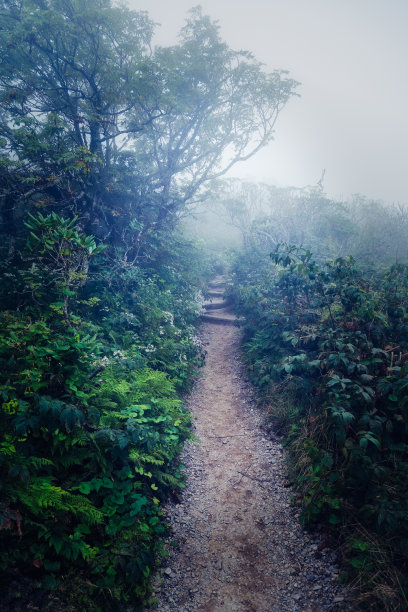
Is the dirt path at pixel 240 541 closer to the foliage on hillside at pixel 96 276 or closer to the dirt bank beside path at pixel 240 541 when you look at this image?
the dirt bank beside path at pixel 240 541

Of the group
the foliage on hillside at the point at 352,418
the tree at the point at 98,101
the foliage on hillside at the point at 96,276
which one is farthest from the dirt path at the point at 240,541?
the tree at the point at 98,101

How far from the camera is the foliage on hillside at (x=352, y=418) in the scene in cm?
304

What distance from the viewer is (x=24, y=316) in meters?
4.70

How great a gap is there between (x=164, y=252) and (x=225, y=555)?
10.7 meters

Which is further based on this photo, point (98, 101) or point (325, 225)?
point (325, 225)

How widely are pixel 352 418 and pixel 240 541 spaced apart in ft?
Result: 7.67

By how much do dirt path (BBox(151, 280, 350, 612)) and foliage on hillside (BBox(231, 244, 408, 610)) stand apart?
366 mm

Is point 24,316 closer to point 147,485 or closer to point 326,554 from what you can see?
point 147,485

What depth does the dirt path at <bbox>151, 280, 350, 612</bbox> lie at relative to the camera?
3117mm

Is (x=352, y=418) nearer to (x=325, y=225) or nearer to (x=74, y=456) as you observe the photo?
(x=74, y=456)

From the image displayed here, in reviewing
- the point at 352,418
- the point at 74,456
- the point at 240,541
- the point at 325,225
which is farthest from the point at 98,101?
the point at 325,225

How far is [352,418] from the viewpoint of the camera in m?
3.66

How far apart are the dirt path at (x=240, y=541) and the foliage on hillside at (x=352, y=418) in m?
0.37

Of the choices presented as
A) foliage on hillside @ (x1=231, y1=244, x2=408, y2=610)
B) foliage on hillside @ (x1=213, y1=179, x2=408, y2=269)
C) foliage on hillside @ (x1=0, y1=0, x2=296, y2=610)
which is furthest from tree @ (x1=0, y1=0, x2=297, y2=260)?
foliage on hillside @ (x1=231, y1=244, x2=408, y2=610)
